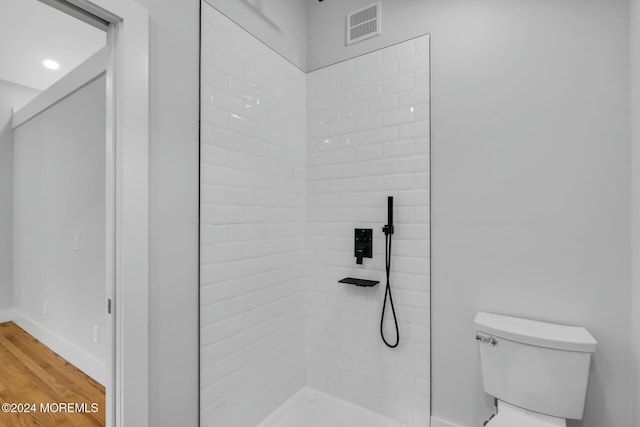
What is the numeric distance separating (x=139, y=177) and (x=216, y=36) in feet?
2.80

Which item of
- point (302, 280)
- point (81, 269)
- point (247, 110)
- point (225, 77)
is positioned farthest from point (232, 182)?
point (81, 269)

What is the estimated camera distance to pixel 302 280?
216cm

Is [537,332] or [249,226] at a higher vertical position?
[249,226]

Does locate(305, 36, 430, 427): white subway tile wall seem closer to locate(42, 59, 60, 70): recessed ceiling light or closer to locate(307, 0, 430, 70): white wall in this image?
locate(307, 0, 430, 70): white wall

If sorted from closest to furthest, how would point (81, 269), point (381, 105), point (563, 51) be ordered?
point (563, 51) < point (381, 105) < point (81, 269)

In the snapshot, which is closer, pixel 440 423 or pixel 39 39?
pixel 440 423

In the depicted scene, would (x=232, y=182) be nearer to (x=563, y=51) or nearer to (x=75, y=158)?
(x=563, y=51)

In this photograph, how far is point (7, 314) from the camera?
3.58m

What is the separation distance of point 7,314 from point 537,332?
5.22 meters

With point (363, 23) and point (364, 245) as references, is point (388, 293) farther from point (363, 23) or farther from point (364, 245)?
point (363, 23)

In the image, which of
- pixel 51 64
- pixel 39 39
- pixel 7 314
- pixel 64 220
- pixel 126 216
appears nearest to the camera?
pixel 126 216

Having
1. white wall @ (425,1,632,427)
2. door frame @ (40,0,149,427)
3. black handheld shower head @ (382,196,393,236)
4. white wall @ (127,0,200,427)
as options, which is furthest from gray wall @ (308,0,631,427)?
door frame @ (40,0,149,427)

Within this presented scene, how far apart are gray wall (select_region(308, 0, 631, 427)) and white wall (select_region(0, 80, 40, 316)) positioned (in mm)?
4501

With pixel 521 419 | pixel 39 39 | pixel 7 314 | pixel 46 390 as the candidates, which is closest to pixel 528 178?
pixel 521 419
